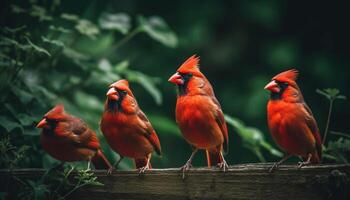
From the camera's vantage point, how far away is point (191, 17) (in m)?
6.32

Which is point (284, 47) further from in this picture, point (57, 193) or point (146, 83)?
point (57, 193)

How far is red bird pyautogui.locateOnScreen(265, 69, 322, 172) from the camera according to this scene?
8.79 feet

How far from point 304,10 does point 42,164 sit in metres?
3.76

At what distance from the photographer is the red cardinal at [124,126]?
9.78 feet

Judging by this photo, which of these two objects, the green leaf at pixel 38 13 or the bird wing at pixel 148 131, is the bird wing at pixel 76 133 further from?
the green leaf at pixel 38 13

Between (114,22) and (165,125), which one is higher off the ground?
(114,22)

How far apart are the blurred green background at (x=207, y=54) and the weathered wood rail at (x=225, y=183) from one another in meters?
1.20

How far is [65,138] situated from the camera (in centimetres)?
317

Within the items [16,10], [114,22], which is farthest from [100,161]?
[114,22]

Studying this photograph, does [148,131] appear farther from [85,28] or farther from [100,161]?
[85,28]

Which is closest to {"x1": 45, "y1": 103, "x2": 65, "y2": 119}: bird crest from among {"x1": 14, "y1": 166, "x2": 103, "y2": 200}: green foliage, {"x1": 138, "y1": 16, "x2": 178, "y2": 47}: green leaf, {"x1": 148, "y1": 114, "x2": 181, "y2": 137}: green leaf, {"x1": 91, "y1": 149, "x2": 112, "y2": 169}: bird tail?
{"x1": 14, "y1": 166, "x2": 103, "y2": 200}: green foliage

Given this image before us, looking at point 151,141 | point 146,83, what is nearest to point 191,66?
point 151,141

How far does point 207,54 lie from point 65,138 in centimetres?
377

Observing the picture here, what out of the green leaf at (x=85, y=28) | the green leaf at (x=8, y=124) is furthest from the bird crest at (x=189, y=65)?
the green leaf at (x=85, y=28)
